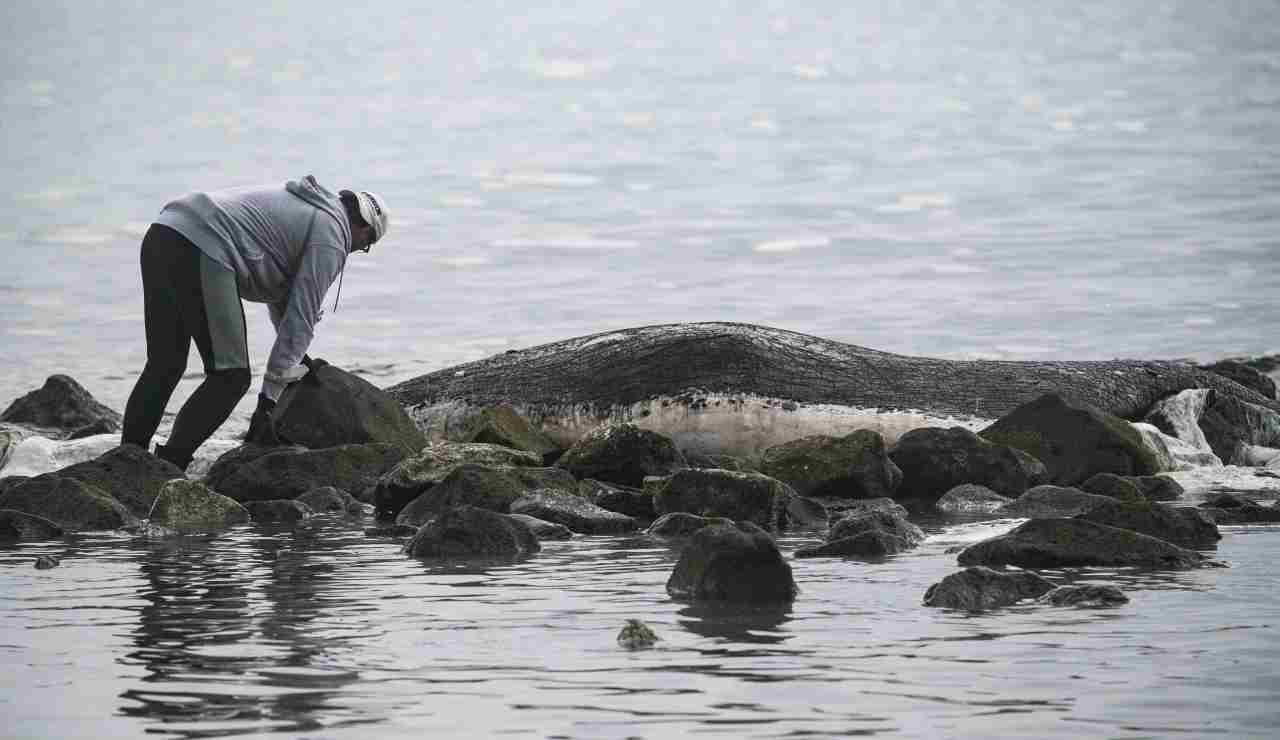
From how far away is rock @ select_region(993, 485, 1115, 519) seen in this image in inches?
375

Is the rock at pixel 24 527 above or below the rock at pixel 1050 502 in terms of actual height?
below

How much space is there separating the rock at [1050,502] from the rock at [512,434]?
249 cm

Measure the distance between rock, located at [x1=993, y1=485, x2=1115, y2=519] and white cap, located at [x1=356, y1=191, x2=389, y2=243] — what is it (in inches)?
142

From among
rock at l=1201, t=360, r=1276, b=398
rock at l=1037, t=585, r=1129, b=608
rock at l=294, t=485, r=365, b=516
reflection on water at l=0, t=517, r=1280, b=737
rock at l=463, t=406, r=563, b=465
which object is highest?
rock at l=1201, t=360, r=1276, b=398

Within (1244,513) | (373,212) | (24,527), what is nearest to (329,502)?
(24,527)

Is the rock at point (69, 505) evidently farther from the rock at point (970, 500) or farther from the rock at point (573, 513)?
the rock at point (970, 500)

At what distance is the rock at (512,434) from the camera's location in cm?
1102

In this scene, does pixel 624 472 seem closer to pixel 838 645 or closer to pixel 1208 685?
pixel 838 645

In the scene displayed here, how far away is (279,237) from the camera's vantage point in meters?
10.5

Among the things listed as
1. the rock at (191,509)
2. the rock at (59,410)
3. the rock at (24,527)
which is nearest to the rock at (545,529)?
the rock at (191,509)

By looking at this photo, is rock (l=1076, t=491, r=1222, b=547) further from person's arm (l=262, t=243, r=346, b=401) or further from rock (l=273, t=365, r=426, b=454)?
person's arm (l=262, t=243, r=346, b=401)

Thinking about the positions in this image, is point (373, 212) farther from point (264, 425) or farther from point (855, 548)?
point (855, 548)

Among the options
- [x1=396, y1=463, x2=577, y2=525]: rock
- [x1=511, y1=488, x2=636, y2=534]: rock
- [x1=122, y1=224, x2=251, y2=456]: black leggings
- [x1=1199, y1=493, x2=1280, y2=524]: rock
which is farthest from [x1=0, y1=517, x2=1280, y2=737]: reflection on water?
[x1=122, y1=224, x2=251, y2=456]: black leggings

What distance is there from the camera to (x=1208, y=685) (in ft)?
18.2
